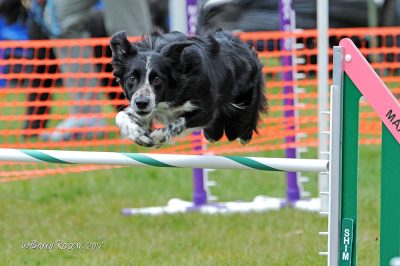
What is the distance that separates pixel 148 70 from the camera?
4621 mm

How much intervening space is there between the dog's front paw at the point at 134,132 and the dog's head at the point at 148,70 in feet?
0.22

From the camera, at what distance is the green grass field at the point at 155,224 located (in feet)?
16.7

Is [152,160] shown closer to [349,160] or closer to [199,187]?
[349,160]

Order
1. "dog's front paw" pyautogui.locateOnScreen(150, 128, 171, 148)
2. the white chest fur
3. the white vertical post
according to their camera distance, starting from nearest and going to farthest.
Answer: "dog's front paw" pyautogui.locateOnScreen(150, 128, 171, 148) < the white chest fur < the white vertical post

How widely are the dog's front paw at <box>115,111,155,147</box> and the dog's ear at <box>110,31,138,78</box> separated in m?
0.28

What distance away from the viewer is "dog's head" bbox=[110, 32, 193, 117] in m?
4.59

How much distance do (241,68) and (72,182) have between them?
8.89 feet

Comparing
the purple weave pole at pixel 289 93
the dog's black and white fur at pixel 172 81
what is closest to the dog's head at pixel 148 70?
the dog's black and white fur at pixel 172 81

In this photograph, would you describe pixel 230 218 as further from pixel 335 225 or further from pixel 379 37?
pixel 379 37

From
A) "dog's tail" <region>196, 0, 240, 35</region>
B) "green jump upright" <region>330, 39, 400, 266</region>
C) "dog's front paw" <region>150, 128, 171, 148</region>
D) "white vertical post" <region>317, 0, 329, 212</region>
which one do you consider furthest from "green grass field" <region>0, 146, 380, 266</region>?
"dog's tail" <region>196, 0, 240, 35</region>

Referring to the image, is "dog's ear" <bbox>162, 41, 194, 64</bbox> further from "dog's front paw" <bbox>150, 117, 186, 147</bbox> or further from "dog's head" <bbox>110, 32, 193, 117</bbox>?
"dog's front paw" <bbox>150, 117, 186, 147</bbox>

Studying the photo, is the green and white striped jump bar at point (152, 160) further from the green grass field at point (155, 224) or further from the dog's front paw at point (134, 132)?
the green grass field at point (155, 224)

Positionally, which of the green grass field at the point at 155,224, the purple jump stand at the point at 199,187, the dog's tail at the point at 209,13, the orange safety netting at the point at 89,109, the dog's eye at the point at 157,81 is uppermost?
the dog's tail at the point at 209,13

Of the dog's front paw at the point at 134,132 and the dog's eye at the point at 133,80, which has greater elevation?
the dog's eye at the point at 133,80
